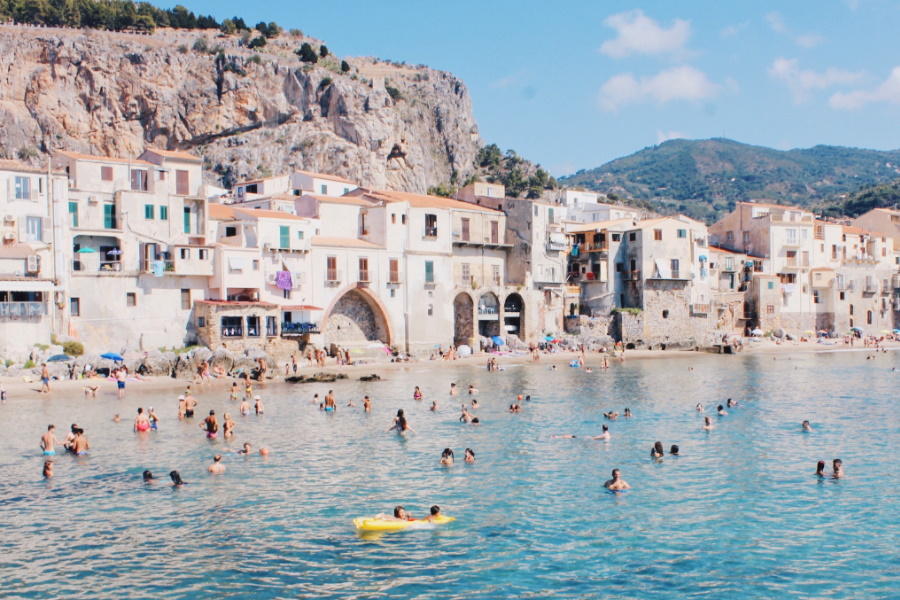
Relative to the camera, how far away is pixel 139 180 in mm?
53188

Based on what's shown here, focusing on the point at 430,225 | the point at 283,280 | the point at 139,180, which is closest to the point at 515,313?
the point at 430,225

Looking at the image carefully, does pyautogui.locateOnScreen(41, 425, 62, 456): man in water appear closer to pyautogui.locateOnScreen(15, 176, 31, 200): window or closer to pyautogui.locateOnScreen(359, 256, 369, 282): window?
pyautogui.locateOnScreen(15, 176, 31, 200): window

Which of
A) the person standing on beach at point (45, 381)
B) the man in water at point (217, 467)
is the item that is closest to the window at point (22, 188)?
the person standing on beach at point (45, 381)

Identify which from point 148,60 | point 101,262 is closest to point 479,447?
point 101,262

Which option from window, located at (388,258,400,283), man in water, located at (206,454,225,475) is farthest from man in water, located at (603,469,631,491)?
window, located at (388,258,400,283)

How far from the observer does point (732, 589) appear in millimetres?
16094

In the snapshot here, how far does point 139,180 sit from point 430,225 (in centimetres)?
2010

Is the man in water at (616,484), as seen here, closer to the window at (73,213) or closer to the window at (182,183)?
the window at (73,213)

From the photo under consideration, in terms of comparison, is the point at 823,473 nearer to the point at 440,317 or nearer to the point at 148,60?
the point at 440,317

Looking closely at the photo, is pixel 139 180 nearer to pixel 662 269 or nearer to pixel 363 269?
pixel 363 269

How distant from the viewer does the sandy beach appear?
4200cm

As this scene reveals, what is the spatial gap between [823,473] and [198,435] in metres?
20.6

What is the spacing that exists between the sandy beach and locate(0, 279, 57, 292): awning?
15.8 ft

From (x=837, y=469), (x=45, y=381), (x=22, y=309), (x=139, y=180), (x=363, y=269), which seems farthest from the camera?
(x=363, y=269)
